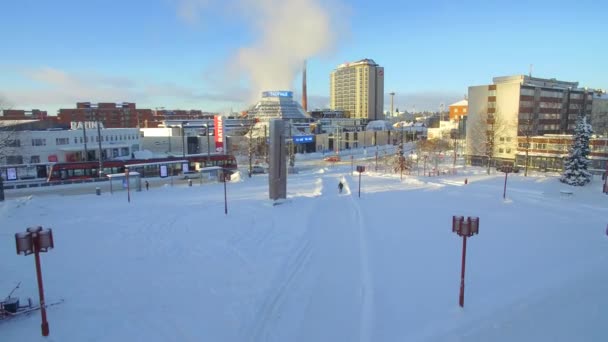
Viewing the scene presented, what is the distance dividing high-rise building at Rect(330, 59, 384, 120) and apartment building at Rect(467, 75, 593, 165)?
99314 mm

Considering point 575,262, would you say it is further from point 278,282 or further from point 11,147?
point 11,147

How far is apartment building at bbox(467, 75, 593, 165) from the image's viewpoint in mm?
49000

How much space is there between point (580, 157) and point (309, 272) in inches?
1228

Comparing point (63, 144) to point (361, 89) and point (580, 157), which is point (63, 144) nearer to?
point (580, 157)

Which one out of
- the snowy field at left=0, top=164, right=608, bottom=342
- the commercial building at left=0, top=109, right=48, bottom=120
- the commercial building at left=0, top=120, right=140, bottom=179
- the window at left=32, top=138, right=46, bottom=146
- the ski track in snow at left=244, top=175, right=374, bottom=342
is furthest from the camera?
the commercial building at left=0, top=109, right=48, bottom=120

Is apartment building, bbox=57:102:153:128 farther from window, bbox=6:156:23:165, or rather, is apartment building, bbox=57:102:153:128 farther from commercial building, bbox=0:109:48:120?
window, bbox=6:156:23:165

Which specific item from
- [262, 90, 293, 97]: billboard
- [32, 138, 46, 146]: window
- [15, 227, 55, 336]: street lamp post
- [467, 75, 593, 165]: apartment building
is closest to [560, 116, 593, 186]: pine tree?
[467, 75, 593, 165]: apartment building

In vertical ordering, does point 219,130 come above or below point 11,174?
above

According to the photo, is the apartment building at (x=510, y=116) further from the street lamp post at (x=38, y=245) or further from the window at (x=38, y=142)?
the window at (x=38, y=142)

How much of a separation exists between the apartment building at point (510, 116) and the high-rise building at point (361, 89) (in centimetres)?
9931

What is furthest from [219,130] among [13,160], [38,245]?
[38,245]

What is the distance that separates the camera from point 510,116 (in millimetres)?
49625

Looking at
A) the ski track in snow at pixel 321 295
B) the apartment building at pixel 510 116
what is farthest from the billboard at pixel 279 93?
the ski track in snow at pixel 321 295

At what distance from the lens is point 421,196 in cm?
2888
